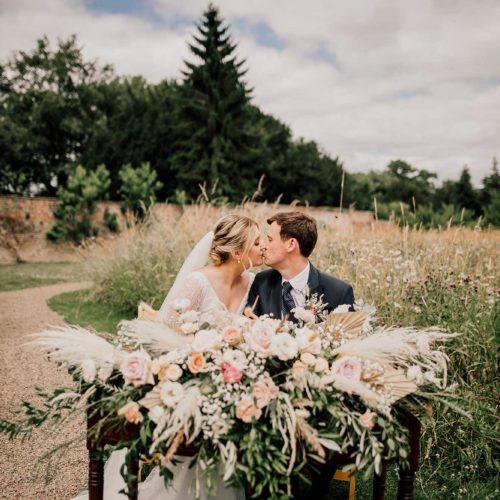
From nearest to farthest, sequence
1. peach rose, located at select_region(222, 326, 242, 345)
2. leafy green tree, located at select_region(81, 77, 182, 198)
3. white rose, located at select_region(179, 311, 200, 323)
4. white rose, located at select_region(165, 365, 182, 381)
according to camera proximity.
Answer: white rose, located at select_region(165, 365, 182, 381) < peach rose, located at select_region(222, 326, 242, 345) < white rose, located at select_region(179, 311, 200, 323) < leafy green tree, located at select_region(81, 77, 182, 198)

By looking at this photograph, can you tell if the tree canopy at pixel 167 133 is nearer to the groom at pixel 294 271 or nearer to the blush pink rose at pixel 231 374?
the groom at pixel 294 271

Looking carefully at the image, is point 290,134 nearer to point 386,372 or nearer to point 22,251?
point 22,251

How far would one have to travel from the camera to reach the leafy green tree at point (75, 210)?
19.9m

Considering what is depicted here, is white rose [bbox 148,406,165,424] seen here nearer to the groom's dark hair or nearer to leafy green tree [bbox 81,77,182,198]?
the groom's dark hair

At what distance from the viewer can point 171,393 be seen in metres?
1.79

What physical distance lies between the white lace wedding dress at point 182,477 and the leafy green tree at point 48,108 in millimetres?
30314

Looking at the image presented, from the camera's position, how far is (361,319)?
85.7 inches

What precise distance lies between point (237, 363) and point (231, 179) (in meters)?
27.7

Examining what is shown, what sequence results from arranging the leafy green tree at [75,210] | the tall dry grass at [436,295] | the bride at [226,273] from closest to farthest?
the tall dry grass at [436,295] → the bride at [226,273] → the leafy green tree at [75,210]

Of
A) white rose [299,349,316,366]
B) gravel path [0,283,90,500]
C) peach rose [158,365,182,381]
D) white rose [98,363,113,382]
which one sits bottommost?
gravel path [0,283,90,500]

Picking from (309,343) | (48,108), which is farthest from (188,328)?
(48,108)

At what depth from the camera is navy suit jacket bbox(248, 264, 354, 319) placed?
332 centimetres

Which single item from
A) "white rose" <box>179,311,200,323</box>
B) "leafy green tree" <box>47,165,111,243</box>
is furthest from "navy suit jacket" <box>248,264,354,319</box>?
"leafy green tree" <box>47,165,111,243</box>

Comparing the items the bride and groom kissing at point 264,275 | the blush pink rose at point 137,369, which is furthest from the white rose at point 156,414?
the bride and groom kissing at point 264,275
